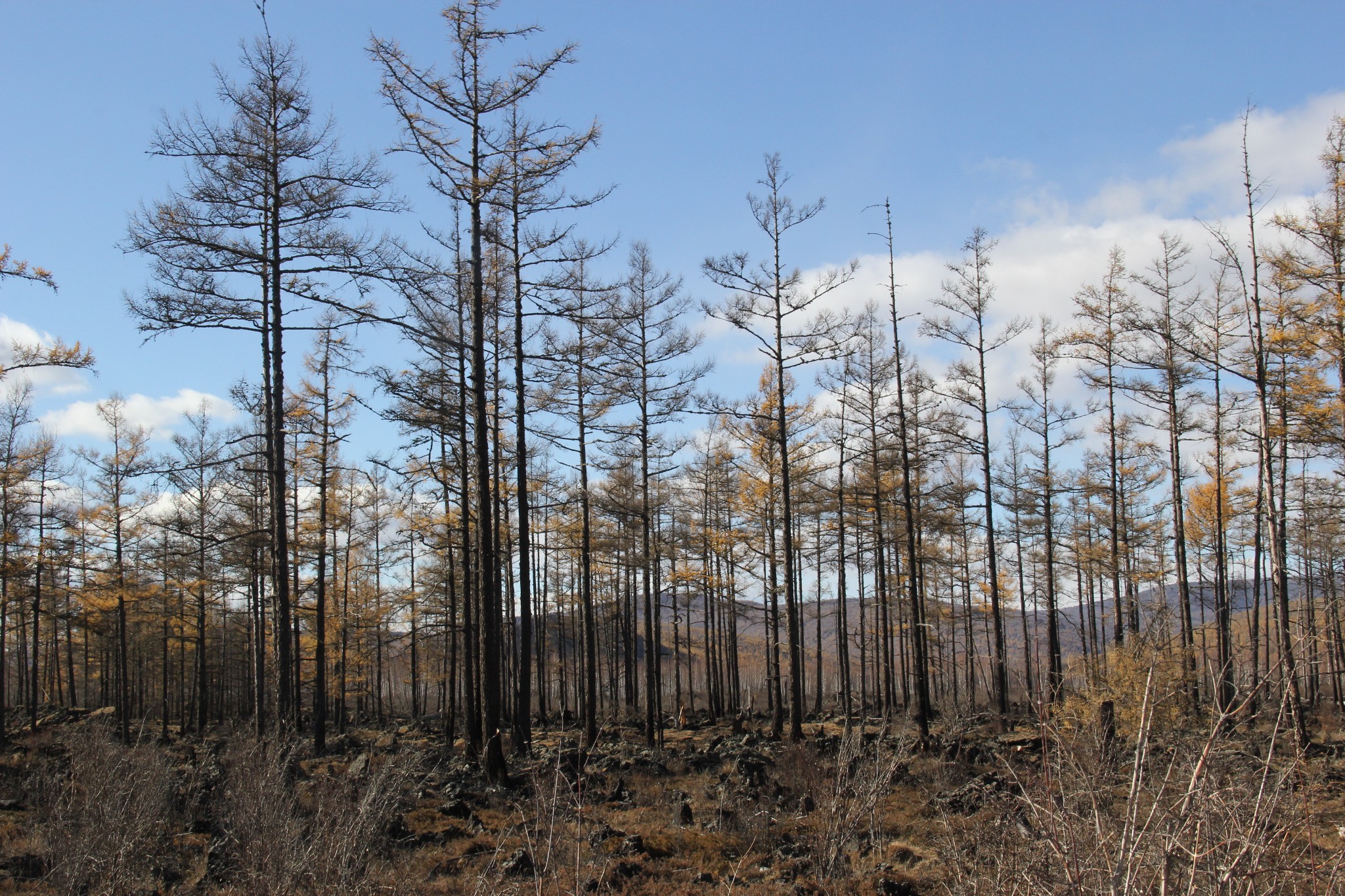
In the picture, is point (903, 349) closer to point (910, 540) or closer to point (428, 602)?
point (910, 540)

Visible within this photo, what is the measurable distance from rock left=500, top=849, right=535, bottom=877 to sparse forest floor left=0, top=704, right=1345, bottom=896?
3cm

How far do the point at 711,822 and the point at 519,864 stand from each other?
320cm

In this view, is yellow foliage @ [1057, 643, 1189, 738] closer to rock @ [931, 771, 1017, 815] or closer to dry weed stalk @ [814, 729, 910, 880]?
rock @ [931, 771, 1017, 815]

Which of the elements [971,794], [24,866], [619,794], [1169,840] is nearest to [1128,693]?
[971,794]

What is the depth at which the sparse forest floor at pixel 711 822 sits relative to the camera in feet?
10.6

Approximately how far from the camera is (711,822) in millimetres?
10273

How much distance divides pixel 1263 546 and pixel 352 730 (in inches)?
1186

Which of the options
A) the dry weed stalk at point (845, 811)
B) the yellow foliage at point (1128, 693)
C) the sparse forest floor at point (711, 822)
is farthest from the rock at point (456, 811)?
the yellow foliage at point (1128, 693)

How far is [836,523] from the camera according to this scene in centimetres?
2684

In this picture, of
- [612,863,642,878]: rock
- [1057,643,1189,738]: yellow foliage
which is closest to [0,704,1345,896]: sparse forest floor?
[612,863,642,878]: rock

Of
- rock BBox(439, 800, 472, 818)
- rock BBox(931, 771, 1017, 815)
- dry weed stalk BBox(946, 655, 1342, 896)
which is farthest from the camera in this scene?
rock BBox(439, 800, 472, 818)

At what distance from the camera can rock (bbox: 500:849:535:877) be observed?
7.63 m

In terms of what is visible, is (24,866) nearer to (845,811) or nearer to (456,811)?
(456,811)

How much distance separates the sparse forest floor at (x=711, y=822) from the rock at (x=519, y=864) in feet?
0.08
